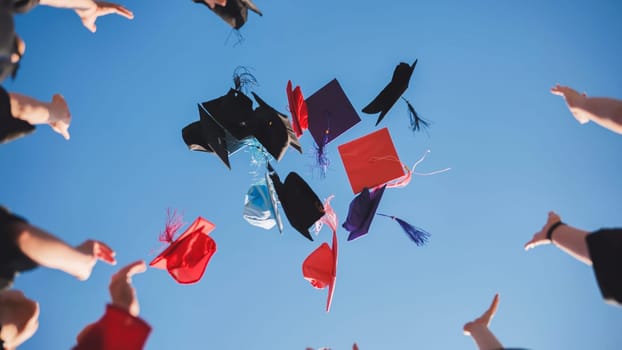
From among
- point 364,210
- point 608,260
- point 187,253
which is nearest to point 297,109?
point 364,210

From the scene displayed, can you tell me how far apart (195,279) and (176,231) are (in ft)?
1.24

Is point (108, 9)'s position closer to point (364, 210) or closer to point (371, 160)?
point (371, 160)

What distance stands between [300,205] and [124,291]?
1557 millimetres

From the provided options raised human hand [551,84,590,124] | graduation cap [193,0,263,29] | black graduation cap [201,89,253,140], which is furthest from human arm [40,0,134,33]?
raised human hand [551,84,590,124]

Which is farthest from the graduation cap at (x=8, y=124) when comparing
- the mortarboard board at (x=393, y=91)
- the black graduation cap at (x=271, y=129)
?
the mortarboard board at (x=393, y=91)

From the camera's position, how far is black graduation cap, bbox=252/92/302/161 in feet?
10.3

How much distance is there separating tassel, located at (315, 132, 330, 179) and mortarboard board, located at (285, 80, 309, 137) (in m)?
0.21

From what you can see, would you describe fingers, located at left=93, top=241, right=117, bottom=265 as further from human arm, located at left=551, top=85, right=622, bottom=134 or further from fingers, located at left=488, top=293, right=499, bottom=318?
human arm, located at left=551, top=85, right=622, bottom=134

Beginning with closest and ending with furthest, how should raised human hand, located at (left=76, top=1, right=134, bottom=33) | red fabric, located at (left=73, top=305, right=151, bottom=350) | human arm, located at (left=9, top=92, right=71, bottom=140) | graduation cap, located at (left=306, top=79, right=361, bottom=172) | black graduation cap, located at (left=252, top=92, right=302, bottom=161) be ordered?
red fabric, located at (left=73, top=305, right=151, bottom=350) → human arm, located at (left=9, top=92, right=71, bottom=140) → raised human hand, located at (left=76, top=1, right=134, bottom=33) → black graduation cap, located at (left=252, top=92, right=302, bottom=161) → graduation cap, located at (left=306, top=79, right=361, bottom=172)

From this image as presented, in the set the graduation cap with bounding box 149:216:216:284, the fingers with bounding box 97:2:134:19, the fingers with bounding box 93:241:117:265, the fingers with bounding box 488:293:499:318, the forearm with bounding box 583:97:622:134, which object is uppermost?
the fingers with bounding box 97:2:134:19

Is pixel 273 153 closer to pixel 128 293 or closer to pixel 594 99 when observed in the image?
pixel 128 293

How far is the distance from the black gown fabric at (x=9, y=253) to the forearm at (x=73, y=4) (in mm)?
1324

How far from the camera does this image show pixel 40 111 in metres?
2.13

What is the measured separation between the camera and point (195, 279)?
9.50 feet
